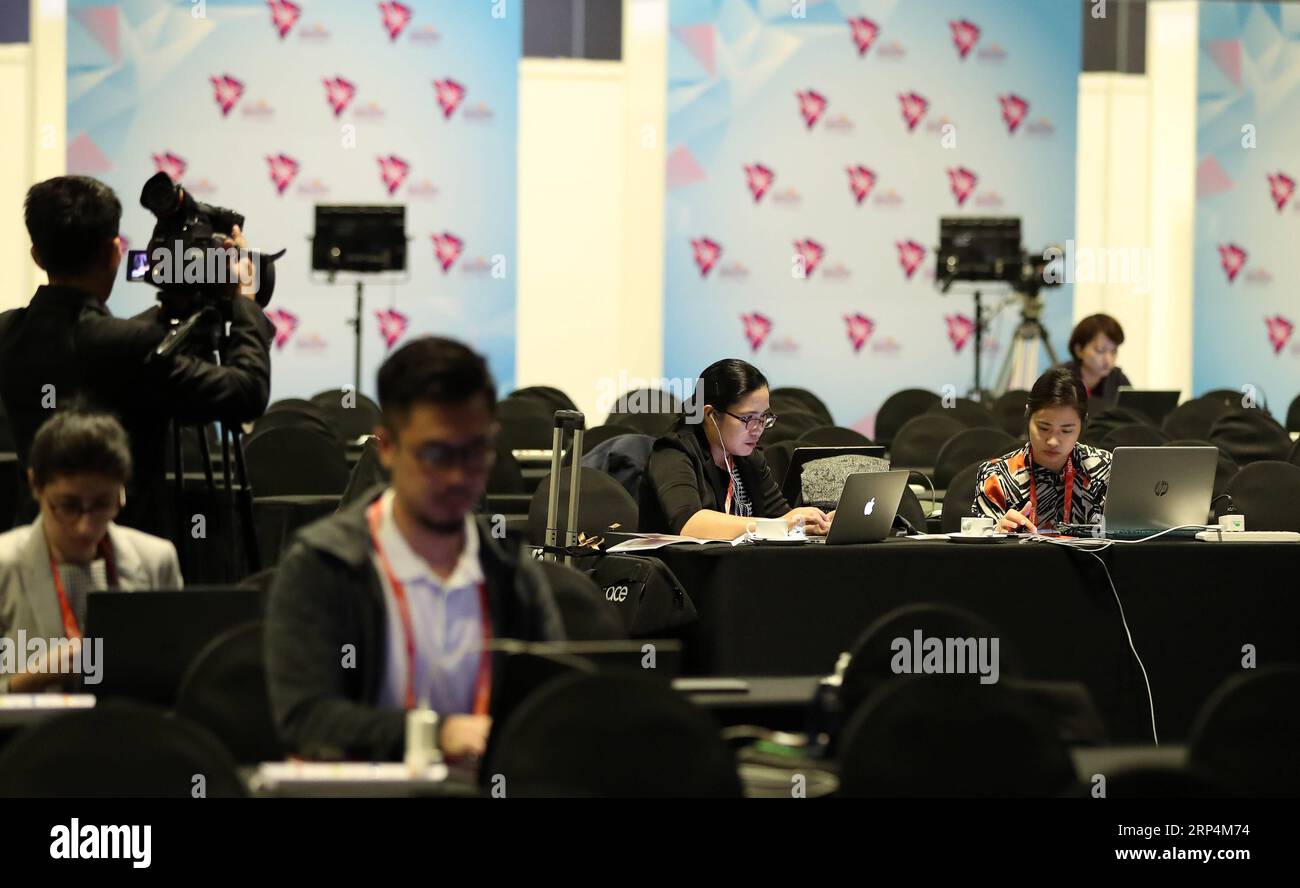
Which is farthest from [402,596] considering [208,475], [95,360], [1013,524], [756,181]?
[756,181]

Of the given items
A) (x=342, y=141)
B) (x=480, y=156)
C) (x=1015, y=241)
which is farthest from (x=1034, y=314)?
(x=342, y=141)

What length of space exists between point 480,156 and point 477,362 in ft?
30.1

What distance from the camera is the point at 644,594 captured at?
473cm

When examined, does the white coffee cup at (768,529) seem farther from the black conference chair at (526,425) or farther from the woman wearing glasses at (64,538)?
the black conference chair at (526,425)

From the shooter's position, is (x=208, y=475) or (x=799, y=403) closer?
(x=208, y=475)

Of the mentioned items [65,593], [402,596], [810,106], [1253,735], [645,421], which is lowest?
[1253,735]

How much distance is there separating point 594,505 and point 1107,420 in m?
3.62

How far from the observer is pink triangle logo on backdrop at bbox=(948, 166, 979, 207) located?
1186cm

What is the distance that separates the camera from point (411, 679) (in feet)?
8.25

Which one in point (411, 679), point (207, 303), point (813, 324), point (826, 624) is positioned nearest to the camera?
point (411, 679)

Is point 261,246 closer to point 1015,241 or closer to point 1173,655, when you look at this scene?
point 1015,241

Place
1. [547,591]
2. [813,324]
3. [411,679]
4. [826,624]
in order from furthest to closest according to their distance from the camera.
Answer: [813,324], [826,624], [547,591], [411,679]

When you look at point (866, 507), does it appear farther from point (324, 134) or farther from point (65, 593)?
point (324, 134)

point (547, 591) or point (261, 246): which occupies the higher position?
point (261, 246)
